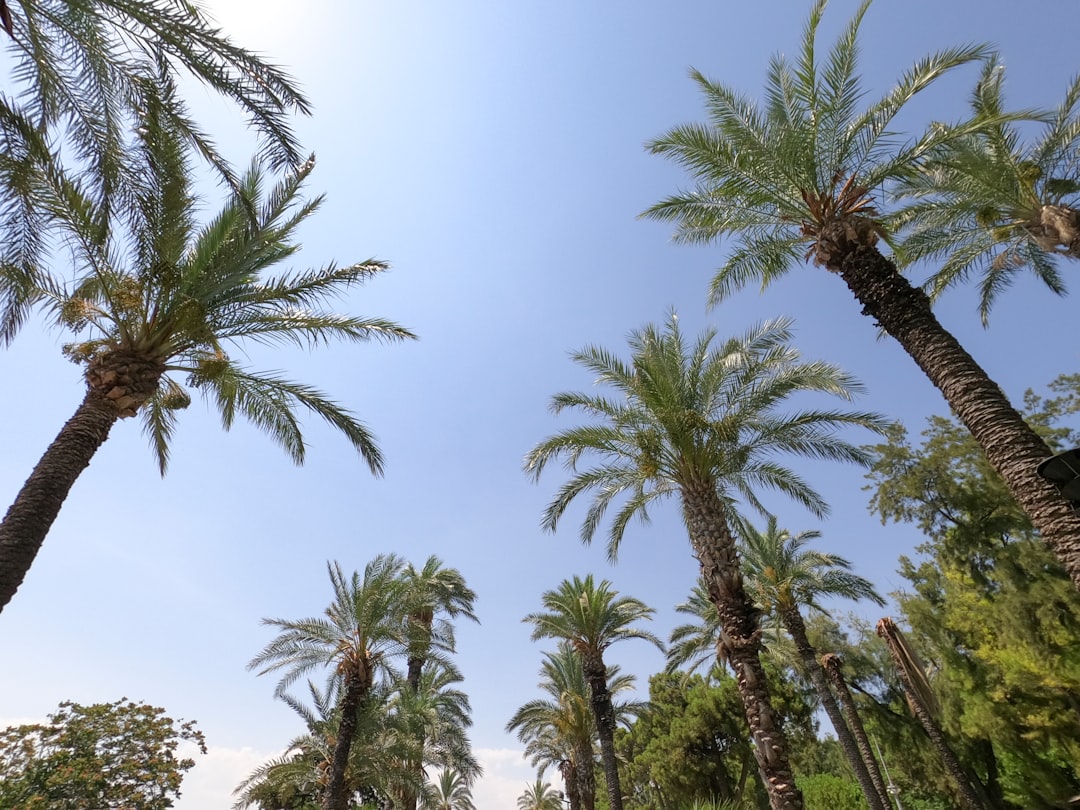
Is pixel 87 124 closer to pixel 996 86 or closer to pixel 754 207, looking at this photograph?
pixel 754 207

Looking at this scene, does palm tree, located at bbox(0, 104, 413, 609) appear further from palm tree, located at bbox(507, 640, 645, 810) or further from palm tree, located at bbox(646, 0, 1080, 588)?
palm tree, located at bbox(507, 640, 645, 810)

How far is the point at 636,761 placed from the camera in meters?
33.7

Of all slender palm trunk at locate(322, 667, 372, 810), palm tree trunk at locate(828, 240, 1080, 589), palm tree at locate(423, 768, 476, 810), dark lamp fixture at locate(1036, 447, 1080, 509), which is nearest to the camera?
dark lamp fixture at locate(1036, 447, 1080, 509)

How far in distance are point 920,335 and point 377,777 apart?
2322cm

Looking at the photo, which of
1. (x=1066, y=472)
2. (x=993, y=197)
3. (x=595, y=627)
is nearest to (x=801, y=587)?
(x=595, y=627)

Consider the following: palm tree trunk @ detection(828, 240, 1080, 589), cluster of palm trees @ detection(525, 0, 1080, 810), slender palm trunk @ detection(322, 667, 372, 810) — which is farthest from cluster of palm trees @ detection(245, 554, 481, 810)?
palm tree trunk @ detection(828, 240, 1080, 589)

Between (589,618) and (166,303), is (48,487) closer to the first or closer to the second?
(166,303)

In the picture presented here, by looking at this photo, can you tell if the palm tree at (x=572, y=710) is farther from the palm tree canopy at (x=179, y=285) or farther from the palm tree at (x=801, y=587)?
the palm tree canopy at (x=179, y=285)

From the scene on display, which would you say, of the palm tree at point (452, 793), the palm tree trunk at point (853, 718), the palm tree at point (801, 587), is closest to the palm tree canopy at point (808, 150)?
the palm tree at point (801, 587)

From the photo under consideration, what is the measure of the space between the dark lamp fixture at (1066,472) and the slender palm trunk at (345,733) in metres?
18.6

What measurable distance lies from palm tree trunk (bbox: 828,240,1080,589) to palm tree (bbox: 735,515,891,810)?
1282 centimetres

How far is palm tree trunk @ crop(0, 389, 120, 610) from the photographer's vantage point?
6.40 m

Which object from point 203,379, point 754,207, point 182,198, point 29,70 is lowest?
point 203,379

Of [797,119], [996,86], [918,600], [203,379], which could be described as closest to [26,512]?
[203,379]
